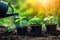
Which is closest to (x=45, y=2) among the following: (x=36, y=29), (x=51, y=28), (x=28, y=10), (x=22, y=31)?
(x=28, y=10)

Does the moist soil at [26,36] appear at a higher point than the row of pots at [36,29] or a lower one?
lower

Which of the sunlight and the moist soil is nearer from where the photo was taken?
the moist soil

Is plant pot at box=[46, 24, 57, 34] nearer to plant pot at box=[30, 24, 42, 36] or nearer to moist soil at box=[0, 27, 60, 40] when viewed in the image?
moist soil at box=[0, 27, 60, 40]

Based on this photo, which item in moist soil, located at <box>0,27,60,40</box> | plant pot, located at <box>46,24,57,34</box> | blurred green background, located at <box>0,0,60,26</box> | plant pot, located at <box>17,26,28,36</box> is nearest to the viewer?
moist soil, located at <box>0,27,60,40</box>

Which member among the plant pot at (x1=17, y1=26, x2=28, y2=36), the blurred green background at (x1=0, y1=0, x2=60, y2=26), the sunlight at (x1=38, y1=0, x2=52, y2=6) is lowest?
the plant pot at (x1=17, y1=26, x2=28, y2=36)

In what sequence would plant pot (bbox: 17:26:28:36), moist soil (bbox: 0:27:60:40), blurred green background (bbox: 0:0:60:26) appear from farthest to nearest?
blurred green background (bbox: 0:0:60:26)
plant pot (bbox: 17:26:28:36)
moist soil (bbox: 0:27:60:40)

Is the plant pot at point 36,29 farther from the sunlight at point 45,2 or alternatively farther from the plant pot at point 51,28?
the sunlight at point 45,2

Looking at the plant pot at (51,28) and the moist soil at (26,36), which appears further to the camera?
the plant pot at (51,28)

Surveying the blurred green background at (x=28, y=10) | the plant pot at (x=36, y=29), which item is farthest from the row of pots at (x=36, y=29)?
the blurred green background at (x=28, y=10)

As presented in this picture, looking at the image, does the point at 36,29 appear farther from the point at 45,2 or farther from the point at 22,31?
the point at 45,2

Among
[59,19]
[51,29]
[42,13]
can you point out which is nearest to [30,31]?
[51,29]

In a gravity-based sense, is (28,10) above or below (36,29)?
above

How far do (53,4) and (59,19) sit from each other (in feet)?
1.34

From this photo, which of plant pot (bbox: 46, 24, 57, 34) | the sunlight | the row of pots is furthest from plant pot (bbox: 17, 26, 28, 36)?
the sunlight
